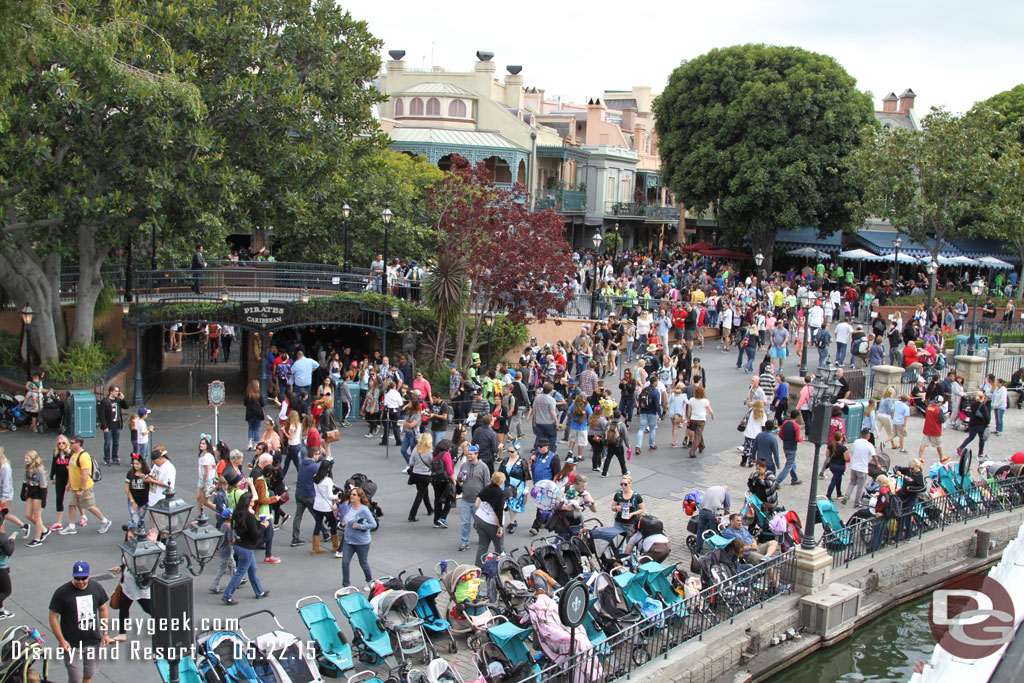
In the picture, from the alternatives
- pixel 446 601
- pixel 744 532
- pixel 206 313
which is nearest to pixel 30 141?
pixel 206 313

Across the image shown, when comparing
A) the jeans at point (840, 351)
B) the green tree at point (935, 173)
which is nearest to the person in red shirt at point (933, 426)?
the jeans at point (840, 351)

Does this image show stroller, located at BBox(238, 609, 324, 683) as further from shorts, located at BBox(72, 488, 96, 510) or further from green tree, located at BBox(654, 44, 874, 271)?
green tree, located at BBox(654, 44, 874, 271)

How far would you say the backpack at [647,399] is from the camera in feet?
60.2

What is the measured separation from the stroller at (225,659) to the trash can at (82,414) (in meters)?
11.3

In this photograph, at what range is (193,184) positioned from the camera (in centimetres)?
2011

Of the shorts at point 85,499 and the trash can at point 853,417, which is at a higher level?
the trash can at point 853,417

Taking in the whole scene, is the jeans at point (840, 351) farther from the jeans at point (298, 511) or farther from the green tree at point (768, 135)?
the jeans at point (298, 511)

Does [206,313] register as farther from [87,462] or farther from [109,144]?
[87,462]

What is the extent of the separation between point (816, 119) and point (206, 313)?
30003 mm

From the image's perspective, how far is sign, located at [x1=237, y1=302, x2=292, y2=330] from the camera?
2233cm

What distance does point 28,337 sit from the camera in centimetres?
2078

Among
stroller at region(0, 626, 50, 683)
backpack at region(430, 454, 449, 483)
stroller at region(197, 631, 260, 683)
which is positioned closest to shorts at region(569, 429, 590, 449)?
backpack at region(430, 454, 449, 483)

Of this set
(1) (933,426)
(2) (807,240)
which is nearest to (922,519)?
(1) (933,426)

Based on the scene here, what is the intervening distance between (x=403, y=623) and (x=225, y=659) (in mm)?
1947
